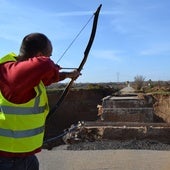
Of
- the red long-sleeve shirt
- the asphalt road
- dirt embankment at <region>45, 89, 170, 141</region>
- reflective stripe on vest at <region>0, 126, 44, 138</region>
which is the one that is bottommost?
dirt embankment at <region>45, 89, 170, 141</region>

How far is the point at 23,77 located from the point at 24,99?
0.18 m

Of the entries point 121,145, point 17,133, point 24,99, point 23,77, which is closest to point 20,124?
point 17,133

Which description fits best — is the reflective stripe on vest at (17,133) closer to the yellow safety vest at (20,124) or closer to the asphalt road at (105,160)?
the yellow safety vest at (20,124)

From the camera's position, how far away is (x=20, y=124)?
3.50 meters

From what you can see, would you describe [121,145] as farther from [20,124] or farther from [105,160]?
[20,124]

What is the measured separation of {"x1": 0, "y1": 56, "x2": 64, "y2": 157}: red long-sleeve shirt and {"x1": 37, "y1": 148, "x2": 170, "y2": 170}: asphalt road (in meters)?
4.59

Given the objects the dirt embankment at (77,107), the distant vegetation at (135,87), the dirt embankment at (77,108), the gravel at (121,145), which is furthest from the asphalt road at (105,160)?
the dirt embankment at (77,107)

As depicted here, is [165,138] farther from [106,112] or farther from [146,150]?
[106,112]

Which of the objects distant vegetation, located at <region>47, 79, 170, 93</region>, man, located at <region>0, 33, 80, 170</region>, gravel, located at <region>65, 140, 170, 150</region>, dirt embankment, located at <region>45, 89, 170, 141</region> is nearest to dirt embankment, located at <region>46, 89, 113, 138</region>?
dirt embankment, located at <region>45, 89, 170, 141</region>

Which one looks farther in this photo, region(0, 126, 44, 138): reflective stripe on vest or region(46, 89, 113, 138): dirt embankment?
region(46, 89, 113, 138): dirt embankment

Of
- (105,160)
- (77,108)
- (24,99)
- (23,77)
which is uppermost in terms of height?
(23,77)

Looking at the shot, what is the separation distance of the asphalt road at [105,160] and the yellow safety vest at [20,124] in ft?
14.6

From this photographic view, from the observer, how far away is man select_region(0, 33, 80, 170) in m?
3.45

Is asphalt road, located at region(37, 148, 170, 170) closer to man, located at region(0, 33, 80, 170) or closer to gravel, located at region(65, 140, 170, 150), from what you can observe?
gravel, located at region(65, 140, 170, 150)
